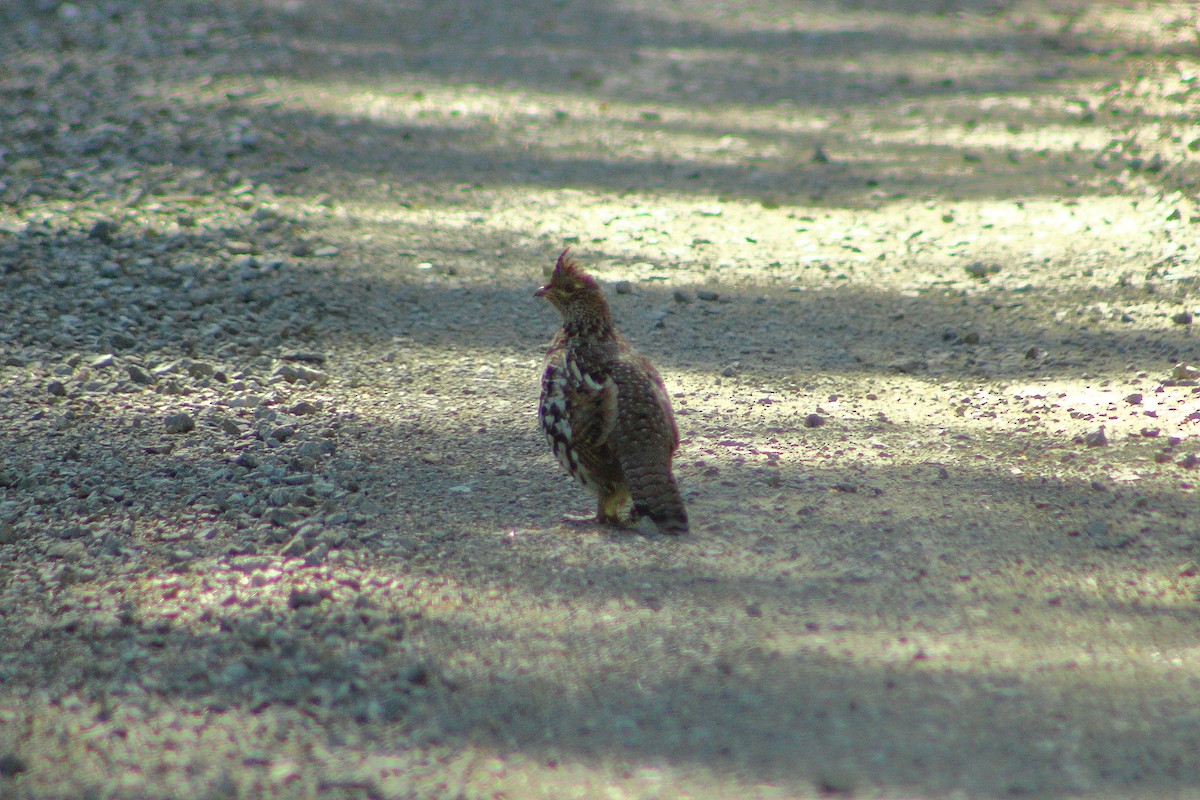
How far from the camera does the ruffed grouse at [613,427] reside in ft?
15.6

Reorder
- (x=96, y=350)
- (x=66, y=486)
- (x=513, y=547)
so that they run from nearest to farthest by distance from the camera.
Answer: (x=513, y=547)
(x=66, y=486)
(x=96, y=350)

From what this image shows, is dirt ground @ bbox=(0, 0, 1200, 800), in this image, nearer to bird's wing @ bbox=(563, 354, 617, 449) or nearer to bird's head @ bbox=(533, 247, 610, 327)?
bird's wing @ bbox=(563, 354, 617, 449)

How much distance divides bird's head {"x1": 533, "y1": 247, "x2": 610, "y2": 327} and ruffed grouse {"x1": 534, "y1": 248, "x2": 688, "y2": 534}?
4.7 inches

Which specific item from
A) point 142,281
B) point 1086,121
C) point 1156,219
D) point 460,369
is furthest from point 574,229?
point 1086,121

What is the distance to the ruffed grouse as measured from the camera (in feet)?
15.6

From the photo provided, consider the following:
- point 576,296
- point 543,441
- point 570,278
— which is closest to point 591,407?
point 576,296

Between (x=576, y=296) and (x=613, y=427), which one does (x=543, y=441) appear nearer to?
(x=576, y=296)

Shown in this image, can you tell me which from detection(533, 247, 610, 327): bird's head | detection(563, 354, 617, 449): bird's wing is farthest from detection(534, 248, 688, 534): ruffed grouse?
detection(533, 247, 610, 327): bird's head

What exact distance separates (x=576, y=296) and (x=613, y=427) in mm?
893

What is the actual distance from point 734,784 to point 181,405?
4024mm

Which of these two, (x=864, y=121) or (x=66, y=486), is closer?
(x=66, y=486)

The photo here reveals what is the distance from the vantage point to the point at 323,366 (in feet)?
22.3

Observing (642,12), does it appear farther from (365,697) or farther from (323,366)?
(365,697)

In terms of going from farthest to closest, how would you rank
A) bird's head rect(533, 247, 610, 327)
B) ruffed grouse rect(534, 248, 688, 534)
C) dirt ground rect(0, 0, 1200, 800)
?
1. bird's head rect(533, 247, 610, 327)
2. ruffed grouse rect(534, 248, 688, 534)
3. dirt ground rect(0, 0, 1200, 800)
